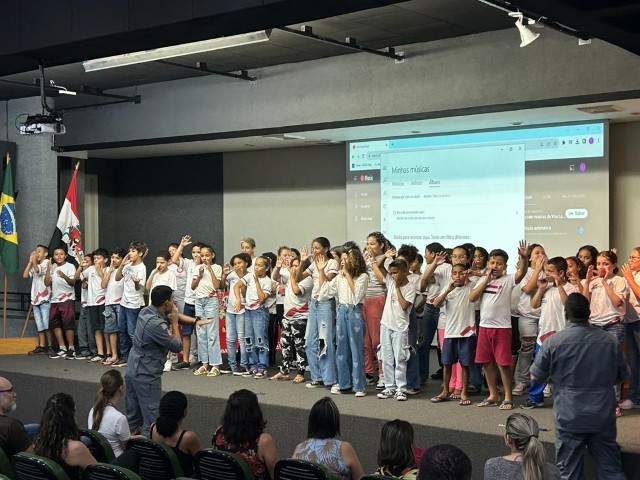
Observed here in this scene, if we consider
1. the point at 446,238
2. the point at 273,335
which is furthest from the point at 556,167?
the point at 273,335

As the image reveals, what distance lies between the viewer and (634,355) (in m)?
7.86

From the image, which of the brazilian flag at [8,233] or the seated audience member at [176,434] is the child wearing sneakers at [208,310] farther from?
the seated audience member at [176,434]

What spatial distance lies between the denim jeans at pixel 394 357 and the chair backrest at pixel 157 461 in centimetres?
380

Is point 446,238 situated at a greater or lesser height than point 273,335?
greater

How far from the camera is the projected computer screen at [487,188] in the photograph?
411 inches

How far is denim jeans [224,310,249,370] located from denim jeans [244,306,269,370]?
5 centimetres

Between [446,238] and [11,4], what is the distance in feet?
20.8

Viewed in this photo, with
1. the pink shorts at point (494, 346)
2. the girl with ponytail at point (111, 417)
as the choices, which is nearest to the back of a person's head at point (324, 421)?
the girl with ponytail at point (111, 417)

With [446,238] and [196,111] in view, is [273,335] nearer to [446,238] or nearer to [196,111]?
[446,238]

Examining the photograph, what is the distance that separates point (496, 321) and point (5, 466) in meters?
4.42

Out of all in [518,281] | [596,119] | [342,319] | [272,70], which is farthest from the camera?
[272,70]

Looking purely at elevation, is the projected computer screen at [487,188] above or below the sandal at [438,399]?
above

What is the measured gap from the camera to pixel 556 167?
1066cm

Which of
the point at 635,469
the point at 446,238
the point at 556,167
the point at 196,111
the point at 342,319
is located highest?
the point at 196,111
